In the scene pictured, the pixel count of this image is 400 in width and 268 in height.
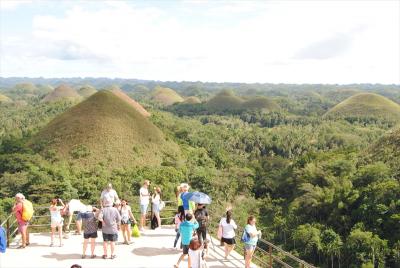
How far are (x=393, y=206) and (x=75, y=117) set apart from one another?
57.1 m

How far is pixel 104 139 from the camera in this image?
72.9 meters

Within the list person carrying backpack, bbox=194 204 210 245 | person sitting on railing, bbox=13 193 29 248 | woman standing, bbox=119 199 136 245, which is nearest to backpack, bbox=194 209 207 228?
person carrying backpack, bbox=194 204 210 245

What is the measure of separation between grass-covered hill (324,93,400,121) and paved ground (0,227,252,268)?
16686cm

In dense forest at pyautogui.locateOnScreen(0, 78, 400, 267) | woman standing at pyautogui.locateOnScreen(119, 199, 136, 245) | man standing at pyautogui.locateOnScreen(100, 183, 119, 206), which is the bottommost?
dense forest at pyautogui.locateOnScreen(0, 78, 400, 267)

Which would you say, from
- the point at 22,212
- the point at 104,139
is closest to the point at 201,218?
the point at 22,212

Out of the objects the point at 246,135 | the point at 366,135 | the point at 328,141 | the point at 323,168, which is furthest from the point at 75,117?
the point at 366,135

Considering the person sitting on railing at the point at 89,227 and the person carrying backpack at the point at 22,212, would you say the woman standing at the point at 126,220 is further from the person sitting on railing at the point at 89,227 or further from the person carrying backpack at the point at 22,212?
the person carrying backpack at the point at 22,212

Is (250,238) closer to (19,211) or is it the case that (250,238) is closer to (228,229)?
(228,229)

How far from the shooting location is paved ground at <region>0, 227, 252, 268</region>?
13.2 m

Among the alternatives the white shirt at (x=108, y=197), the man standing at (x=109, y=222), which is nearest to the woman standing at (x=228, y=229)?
the man standing at (x=109, y=222)

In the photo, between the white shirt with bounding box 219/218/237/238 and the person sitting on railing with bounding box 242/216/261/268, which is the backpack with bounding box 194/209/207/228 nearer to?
the white shirt with bounding box 219/218/237/238

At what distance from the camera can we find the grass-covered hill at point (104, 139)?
223 ft

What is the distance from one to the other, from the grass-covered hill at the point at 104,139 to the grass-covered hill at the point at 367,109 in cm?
11738

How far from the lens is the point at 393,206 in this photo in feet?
141
